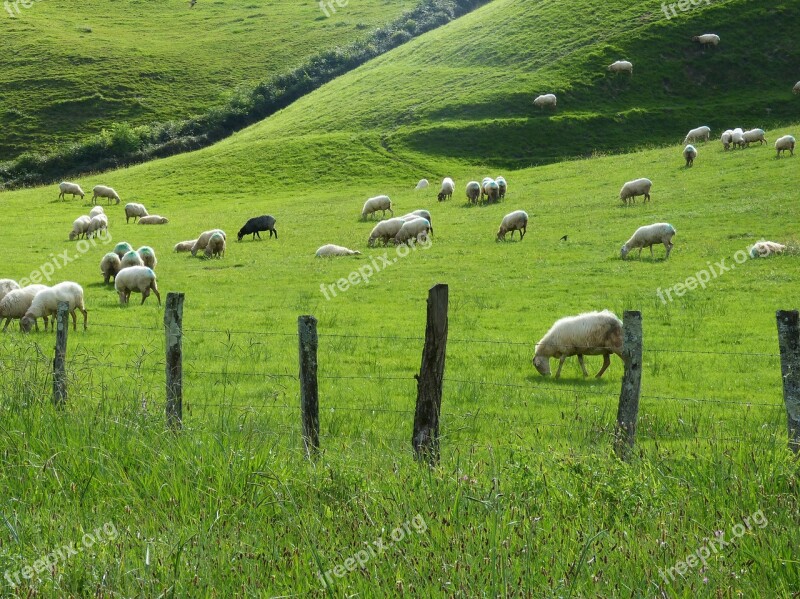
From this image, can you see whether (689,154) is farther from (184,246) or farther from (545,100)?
(184,246)

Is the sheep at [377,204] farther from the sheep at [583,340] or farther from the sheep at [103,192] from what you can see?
the sheep at [583,340]

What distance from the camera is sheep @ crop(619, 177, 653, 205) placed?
38.6m

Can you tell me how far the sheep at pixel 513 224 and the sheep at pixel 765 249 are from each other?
9.43 metres

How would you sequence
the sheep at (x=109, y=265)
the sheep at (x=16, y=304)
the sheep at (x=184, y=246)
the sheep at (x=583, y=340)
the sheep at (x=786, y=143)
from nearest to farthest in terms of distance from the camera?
the sheep at (x=583, y=340) < the sheep at (x=16, y=304) < the sheep at (x=109, y=265) < the sheep at (x=184, y=246) < the sheep at (x=786, y=143)

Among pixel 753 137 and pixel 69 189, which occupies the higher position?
pixel 753 137

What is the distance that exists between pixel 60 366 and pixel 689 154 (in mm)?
42170

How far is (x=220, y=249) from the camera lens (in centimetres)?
3497

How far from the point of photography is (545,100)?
6788cm

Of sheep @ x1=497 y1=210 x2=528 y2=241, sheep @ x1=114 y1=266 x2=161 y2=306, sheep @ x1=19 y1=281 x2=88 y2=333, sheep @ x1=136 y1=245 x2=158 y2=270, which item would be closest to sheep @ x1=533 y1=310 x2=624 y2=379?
sheep @ x1=19 y1=281 x2=88 y2=333

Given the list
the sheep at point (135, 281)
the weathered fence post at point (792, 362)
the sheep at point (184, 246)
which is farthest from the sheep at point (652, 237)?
the weathered fence post at point (792, 362)

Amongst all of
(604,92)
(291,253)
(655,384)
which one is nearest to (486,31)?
(604,92)

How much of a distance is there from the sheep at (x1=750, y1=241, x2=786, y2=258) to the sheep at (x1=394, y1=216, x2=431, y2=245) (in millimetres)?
12774

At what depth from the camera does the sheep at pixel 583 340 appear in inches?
599

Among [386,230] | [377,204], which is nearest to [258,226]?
[377,204]
